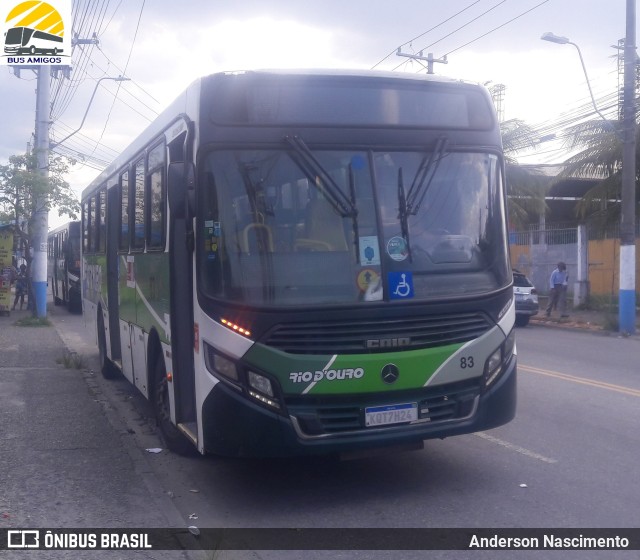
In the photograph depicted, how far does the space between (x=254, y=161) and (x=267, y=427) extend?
79.0 inches

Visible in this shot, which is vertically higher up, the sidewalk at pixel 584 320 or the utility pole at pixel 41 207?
the utility pole at pixel 41 207

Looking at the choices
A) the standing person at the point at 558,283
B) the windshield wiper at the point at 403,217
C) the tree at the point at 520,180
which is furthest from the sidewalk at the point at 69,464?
the tree at the point at 520,180

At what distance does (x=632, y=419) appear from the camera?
30.3 feet

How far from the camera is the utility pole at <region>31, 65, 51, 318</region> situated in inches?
915

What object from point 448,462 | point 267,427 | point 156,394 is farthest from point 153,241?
point 448,462

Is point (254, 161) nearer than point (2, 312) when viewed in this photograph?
Yes

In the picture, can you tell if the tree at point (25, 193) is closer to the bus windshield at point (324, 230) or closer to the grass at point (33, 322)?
the grass at point (33, 322)

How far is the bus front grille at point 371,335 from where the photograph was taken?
19.8 feet

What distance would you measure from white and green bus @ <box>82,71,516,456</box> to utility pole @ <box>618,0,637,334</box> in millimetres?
13965

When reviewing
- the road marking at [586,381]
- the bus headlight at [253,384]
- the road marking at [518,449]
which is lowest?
the road marking at [586,381]

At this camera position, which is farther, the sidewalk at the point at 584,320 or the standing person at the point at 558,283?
the standing person at the point at 558,283

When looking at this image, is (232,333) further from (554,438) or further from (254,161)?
(554,438)

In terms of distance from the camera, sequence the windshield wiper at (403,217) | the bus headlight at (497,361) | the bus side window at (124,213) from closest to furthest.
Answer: the windshield wiper at (403,217) < the bus headlight at (497,361) < the bus side window at (124,213)

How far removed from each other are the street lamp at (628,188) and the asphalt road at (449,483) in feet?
34.4
